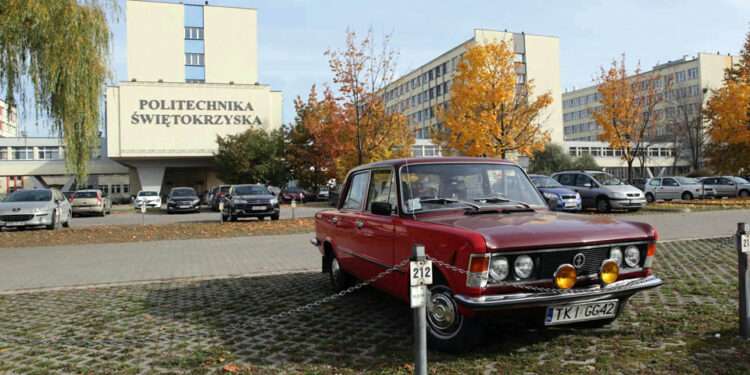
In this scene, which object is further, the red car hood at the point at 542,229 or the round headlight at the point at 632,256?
the round headlight at the point at 632,256

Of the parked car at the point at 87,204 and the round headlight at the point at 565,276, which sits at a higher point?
the round headlight at the point at 565,276

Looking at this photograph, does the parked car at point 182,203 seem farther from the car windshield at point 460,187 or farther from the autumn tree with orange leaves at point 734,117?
the autumn tree with orange leaves at point 734,117

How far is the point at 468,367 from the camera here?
3791 millimetres

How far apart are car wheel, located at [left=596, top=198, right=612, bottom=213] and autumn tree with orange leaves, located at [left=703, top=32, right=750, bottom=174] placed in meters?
13.6

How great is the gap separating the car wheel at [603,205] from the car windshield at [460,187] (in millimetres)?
16920

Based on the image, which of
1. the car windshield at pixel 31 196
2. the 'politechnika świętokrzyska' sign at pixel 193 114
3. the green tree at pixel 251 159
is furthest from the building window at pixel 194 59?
the car windshield at pixel 31 196

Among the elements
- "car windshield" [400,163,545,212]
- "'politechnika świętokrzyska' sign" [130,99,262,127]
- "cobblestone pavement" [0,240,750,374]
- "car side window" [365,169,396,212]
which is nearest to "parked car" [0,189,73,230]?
"cobblestone pavement" [0,240,750,374]

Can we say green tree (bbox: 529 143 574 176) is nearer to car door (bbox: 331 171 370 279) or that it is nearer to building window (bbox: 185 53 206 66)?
building window (bbox: 185 53 206 66)

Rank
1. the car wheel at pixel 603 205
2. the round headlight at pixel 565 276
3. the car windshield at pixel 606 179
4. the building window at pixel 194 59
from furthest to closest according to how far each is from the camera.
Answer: the building window at pixel 194 59 < the car windshield at pixel 606 179 < the car wheel at pixel 603 205 < the round headlight at pixel 565 276

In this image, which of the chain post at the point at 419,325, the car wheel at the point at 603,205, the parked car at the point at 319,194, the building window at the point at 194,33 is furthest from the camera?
Result: the building window at the point at 194,33

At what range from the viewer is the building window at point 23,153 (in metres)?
71.2

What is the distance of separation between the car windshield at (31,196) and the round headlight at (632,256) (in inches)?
770

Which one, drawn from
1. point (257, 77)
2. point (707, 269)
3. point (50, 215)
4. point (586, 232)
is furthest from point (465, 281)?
point (257, 77)

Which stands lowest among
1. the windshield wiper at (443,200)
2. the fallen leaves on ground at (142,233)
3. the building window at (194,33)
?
the fallen leaves on ground at (142,233)
